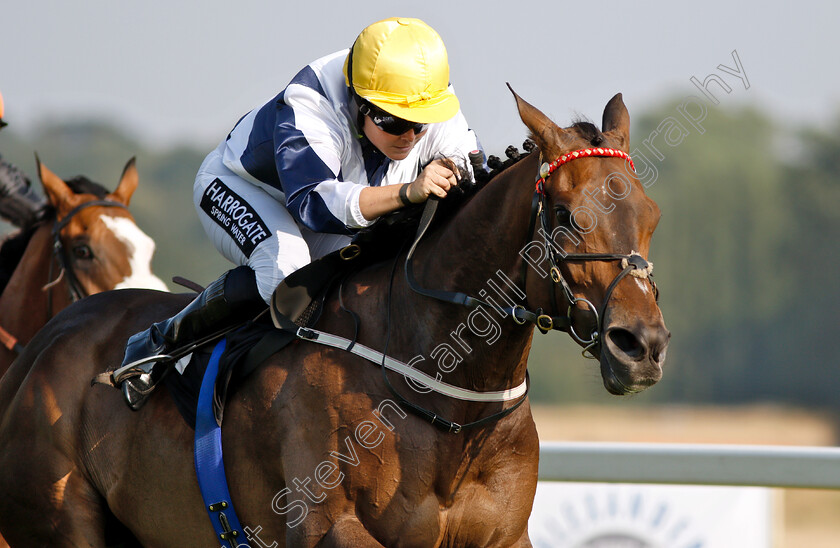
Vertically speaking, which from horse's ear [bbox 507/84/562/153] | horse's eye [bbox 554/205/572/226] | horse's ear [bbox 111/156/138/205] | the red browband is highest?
horse's ear [bbox 507/84/562/153]

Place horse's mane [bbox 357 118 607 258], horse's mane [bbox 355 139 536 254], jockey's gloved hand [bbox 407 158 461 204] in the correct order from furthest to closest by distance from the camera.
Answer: horse's mane [bbox 355 139 536 254]
jockey's gloved hand [bbox 407 158 461 204]
horse's mane [bbox 357 118 607 258]

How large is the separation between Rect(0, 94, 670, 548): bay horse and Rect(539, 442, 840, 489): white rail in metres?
1.82

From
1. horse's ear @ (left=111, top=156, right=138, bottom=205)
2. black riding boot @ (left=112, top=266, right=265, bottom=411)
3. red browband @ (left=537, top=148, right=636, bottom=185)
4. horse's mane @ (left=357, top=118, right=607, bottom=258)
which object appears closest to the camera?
red browband @ (left=537, top=148, right=636, bottom=185)

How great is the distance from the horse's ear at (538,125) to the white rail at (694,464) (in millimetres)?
2516

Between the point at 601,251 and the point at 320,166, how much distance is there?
3.66 feet

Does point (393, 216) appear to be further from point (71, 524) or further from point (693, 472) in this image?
point (693, 472)

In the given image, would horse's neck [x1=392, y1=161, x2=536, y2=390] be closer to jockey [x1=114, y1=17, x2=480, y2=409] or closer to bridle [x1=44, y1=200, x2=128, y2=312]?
jockey [x1=114, y1=17, x2=480, y2=409]

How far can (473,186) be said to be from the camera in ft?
11.4

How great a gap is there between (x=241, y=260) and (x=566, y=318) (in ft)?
5.36

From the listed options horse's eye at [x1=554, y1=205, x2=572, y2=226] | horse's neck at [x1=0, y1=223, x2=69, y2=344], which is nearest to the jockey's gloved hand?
horse's eye at [x1=554, y1=205, x2=572, y2=226]

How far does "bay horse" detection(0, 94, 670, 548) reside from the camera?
2910 mm

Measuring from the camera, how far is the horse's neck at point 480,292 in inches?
127

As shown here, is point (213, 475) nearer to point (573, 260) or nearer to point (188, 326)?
point (188, 326)

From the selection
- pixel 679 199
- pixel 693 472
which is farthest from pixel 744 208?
pixel 693 472
